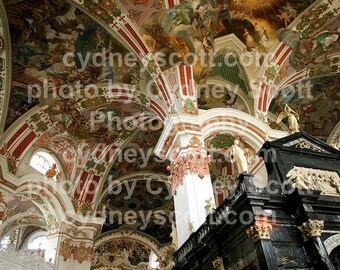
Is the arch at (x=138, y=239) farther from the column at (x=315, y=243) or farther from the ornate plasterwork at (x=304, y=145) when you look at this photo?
the column at (x=315, y=243)

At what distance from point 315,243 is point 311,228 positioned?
0.77 ft

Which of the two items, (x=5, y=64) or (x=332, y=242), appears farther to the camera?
(x=5, y=64)

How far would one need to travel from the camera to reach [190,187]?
378 inches

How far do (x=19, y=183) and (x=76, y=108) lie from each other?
3.41 metres

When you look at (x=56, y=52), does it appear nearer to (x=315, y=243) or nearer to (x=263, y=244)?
(x=263, y=244)

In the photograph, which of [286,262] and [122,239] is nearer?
[286,262]

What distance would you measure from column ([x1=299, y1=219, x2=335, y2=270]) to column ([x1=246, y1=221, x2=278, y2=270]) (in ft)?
2.20

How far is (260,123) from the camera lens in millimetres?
11711

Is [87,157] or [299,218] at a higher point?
[87,157]

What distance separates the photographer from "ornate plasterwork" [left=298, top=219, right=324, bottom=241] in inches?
224

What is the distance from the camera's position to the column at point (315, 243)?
5.41 meters

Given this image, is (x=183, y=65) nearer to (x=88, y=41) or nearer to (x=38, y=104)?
(x=88, y=41)

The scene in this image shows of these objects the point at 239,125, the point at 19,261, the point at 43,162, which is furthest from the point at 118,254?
the point at 239,125

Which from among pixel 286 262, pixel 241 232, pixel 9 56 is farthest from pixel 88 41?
pixel 286 262
